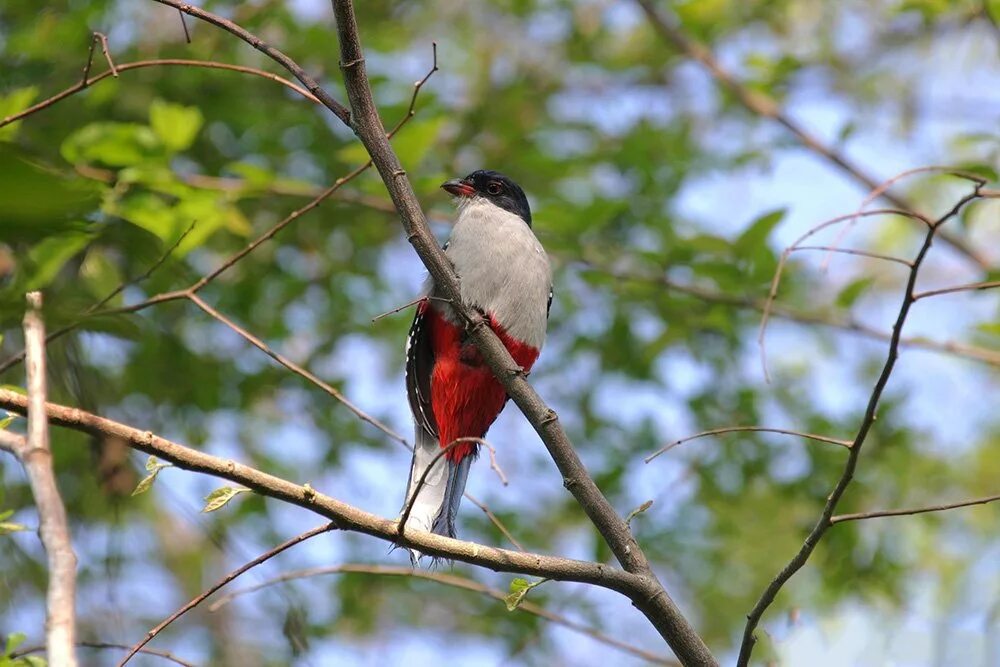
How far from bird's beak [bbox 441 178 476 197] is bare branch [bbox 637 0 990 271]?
1.70 m

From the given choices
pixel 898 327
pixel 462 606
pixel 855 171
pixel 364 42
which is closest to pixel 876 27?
pixel 855 171

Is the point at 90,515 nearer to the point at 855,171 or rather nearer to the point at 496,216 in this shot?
the point at 496,216

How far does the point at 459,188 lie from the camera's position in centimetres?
475

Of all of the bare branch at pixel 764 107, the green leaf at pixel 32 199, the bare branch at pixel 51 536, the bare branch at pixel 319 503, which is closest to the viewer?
the green leaf at pixel 32 199

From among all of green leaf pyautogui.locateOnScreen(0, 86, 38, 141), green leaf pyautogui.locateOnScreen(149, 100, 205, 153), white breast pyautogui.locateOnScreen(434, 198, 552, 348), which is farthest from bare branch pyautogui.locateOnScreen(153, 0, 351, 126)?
green leaf pyautogui.locateOnScreen(149, 100, 205, 153)

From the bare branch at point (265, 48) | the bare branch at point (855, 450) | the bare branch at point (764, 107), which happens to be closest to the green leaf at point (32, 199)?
the bare branch at point (265, 48)

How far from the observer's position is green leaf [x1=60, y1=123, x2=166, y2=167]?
4305 mm

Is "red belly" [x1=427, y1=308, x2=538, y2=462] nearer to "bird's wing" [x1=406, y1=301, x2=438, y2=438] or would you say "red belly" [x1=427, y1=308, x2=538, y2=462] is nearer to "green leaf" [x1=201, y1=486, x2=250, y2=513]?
"bird's wing" [x1=406, y1=301, x2=438, y2=438]

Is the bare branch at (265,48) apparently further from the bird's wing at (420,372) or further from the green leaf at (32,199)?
the bird's wing at (420,372)

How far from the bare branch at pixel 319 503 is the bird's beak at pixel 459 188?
2689mm

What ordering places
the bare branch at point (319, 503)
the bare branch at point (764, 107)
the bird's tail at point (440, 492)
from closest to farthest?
the bare branch at point (319, 503) → the bird's tail at point (440, 492) → the bare branch at point (764, 107)

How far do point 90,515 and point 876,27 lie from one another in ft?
22.5

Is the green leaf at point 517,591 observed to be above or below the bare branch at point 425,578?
below

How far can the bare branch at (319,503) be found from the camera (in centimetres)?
197
